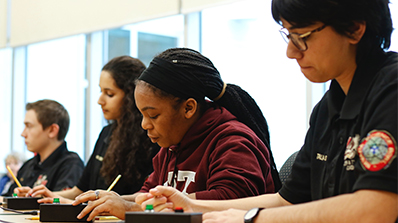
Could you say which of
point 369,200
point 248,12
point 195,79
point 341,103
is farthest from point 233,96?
point 248,12

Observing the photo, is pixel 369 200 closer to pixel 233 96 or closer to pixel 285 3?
pixel 285 3

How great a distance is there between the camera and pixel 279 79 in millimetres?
3084

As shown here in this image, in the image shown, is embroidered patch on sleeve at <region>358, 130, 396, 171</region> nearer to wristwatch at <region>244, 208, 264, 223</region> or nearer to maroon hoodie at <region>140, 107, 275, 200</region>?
→ wristwatch at <region>244, 208, 264, 223</region>

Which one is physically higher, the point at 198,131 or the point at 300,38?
the point at 300,38

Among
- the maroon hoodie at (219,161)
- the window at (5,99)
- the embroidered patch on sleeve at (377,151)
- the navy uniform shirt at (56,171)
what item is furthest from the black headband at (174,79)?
the window at (5,99)

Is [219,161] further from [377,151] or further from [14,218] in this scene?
[14,218]

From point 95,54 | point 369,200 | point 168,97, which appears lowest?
point 369,200

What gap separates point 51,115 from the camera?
347 centimetres

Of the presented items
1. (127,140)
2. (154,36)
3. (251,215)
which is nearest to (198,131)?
(251,215)

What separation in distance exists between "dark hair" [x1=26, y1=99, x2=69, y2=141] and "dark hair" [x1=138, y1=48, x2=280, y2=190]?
1848 mm

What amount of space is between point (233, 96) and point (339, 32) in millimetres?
729

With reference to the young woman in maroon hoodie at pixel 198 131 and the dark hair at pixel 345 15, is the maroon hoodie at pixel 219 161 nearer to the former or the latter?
the young woman in maroon hoodie at pixel 198 131

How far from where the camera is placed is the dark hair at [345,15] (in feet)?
3.83

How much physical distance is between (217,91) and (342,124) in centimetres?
68
